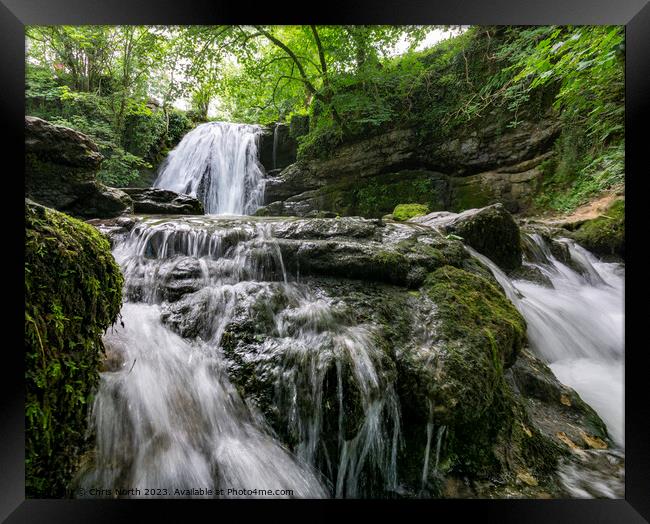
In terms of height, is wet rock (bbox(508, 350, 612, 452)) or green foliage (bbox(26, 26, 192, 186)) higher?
green foliage (bbox(26, 26, 192, 186))

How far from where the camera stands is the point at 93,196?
3711 millimetres

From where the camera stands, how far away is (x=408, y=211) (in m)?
5.95

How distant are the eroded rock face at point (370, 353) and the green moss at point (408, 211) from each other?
11.2 ft

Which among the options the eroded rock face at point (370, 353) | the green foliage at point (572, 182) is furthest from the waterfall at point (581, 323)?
the green foliage at point (572, 182)

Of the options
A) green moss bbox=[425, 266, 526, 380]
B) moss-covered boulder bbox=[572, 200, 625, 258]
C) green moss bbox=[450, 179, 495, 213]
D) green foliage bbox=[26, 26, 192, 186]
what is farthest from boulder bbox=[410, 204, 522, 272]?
green foliage bbox=[26, 26, 192, 186]

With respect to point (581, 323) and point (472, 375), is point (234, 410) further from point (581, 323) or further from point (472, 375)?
point (581, 323)

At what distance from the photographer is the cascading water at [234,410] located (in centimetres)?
129

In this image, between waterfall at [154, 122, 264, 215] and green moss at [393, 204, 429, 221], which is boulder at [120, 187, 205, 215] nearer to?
waterfall at [154, 122, 264, 215]

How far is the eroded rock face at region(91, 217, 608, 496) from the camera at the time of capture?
1.46 meters

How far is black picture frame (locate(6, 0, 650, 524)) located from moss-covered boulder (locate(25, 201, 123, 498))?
142mm

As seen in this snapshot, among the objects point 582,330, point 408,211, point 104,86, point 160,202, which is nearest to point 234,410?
point 582,330
